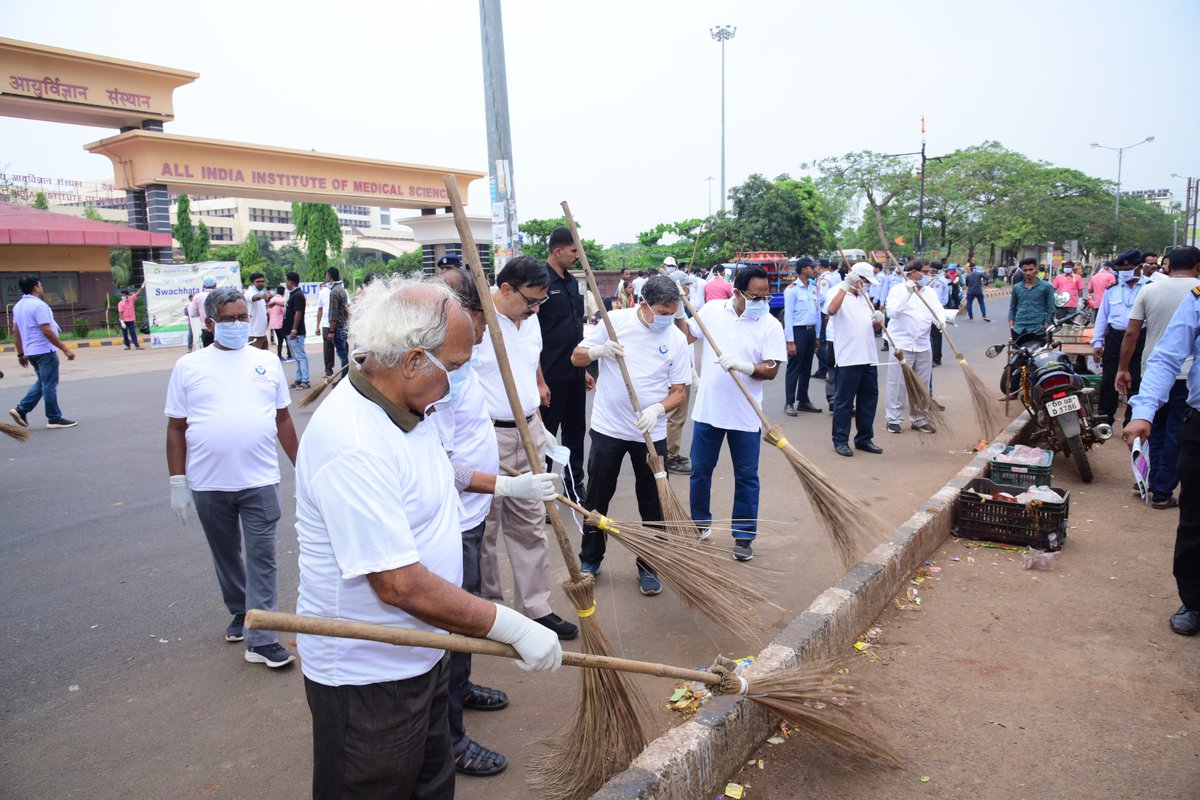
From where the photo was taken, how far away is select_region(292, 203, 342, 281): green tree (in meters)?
46.4

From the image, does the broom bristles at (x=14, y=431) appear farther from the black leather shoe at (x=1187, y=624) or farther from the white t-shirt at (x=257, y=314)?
the black leather shoe at (x=1187, y=624)

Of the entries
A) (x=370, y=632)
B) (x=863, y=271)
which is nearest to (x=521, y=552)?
(x=370, y=632)

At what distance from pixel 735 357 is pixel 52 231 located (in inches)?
→ 925

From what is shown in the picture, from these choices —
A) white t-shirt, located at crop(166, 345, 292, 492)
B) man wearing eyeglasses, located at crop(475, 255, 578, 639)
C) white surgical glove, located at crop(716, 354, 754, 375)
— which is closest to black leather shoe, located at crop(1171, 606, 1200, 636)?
white surgical glove, located at crop(716, 354, 754, 375)

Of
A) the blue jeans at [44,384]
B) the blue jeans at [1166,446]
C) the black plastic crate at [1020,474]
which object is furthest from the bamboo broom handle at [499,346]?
the blue jeans at [44,384]

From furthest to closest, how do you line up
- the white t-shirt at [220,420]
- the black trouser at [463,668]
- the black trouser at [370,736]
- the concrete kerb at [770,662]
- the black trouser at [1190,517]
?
1. the black trouser at [1190,517]
2. the white t-shirt at [220,420]
3. the black trouser at [463,668]
4. the concrete kerb at [770,662]
5. the black trouser at [370,736]

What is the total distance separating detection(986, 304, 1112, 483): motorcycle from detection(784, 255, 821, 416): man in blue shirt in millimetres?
2601

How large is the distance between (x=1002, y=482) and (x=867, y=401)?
6.29 ft

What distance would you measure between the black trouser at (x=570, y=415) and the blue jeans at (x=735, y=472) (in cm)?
96

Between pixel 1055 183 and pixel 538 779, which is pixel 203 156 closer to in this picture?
pixel 538 779

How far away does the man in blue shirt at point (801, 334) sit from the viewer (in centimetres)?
951

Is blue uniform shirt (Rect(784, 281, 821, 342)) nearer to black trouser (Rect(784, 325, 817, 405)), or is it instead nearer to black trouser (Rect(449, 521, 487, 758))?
black trouser (Rect(784, 325, 817, 405))

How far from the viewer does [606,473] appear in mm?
4480

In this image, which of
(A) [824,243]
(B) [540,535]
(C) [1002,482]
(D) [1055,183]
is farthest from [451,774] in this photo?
(D) [1055,183]
